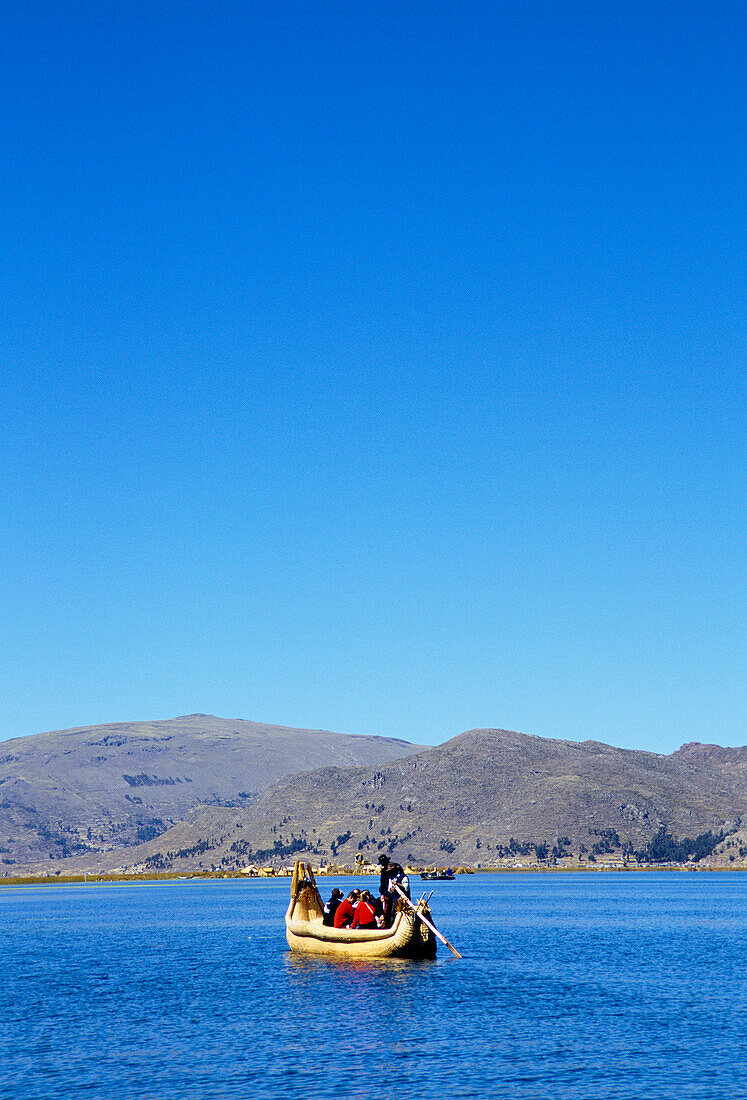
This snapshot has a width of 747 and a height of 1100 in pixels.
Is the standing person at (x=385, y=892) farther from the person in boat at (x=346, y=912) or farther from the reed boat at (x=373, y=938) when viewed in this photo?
the person in boat at (x=346, y=912)

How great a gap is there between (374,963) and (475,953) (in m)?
A: 11.0

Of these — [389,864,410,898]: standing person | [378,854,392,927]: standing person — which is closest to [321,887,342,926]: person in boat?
[378,854,392,927]: standing person

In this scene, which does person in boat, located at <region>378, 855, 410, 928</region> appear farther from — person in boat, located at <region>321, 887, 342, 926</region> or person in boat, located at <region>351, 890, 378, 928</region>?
person in boat, located at <region>321, 887, 342, 926</region>

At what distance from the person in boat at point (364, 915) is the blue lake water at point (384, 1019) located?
112 inches

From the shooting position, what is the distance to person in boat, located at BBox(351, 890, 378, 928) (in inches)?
2813

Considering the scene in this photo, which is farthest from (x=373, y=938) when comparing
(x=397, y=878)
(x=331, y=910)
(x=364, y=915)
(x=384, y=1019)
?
(x=384, y=1019)

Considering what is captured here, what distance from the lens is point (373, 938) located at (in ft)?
226

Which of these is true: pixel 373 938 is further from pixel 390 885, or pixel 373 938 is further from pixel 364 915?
pixel 390 885

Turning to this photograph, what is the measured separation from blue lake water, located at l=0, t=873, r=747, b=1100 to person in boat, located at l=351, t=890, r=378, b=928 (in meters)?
2.83

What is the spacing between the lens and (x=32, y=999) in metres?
60.8

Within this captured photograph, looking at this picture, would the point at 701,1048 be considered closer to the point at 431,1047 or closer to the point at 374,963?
the point at 431,1047

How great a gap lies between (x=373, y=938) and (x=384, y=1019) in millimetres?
18167

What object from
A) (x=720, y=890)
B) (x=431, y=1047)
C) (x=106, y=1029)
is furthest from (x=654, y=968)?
(x=720, y=890)

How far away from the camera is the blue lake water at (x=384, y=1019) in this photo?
39.2 meters
